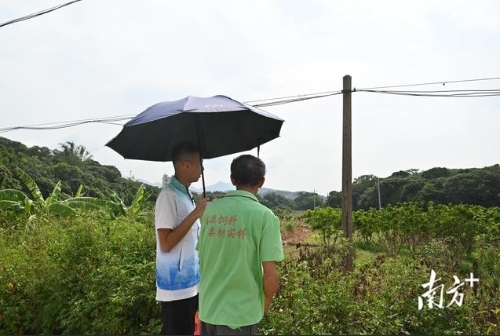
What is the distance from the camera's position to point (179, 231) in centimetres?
251

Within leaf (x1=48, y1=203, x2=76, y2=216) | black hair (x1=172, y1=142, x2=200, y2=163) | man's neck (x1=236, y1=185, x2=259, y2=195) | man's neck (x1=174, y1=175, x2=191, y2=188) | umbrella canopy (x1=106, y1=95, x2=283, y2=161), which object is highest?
umbrella canopy (x1=106, y1=95, x2=283, y2=161)

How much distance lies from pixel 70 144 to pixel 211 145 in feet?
122

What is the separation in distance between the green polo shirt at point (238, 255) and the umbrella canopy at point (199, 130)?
71 cm

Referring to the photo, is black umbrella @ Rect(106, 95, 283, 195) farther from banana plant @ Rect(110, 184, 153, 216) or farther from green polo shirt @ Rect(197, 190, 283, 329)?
banana plant @ Rect(110, 184, 153, 216)

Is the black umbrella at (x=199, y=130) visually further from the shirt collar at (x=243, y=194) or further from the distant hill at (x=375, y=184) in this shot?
the distant hill at (x=375, y=184)

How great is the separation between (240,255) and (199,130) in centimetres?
114

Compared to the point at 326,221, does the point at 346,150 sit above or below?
above

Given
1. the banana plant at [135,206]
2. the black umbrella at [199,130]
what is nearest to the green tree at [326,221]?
the banana plant at [135,206]

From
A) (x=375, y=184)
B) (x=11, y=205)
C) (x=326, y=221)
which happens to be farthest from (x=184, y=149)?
(x=375, y=184)

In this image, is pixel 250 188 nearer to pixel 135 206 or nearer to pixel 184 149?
pixel 184 149

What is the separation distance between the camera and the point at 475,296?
356 cm

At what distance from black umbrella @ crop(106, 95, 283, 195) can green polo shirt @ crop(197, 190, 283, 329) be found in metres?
0.66

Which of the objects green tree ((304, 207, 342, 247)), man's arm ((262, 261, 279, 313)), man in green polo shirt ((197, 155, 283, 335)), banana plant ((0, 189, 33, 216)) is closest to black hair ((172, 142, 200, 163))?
man in green polo shirt ((197, 155, 283, 335))

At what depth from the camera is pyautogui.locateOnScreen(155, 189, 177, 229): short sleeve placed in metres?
2.56
